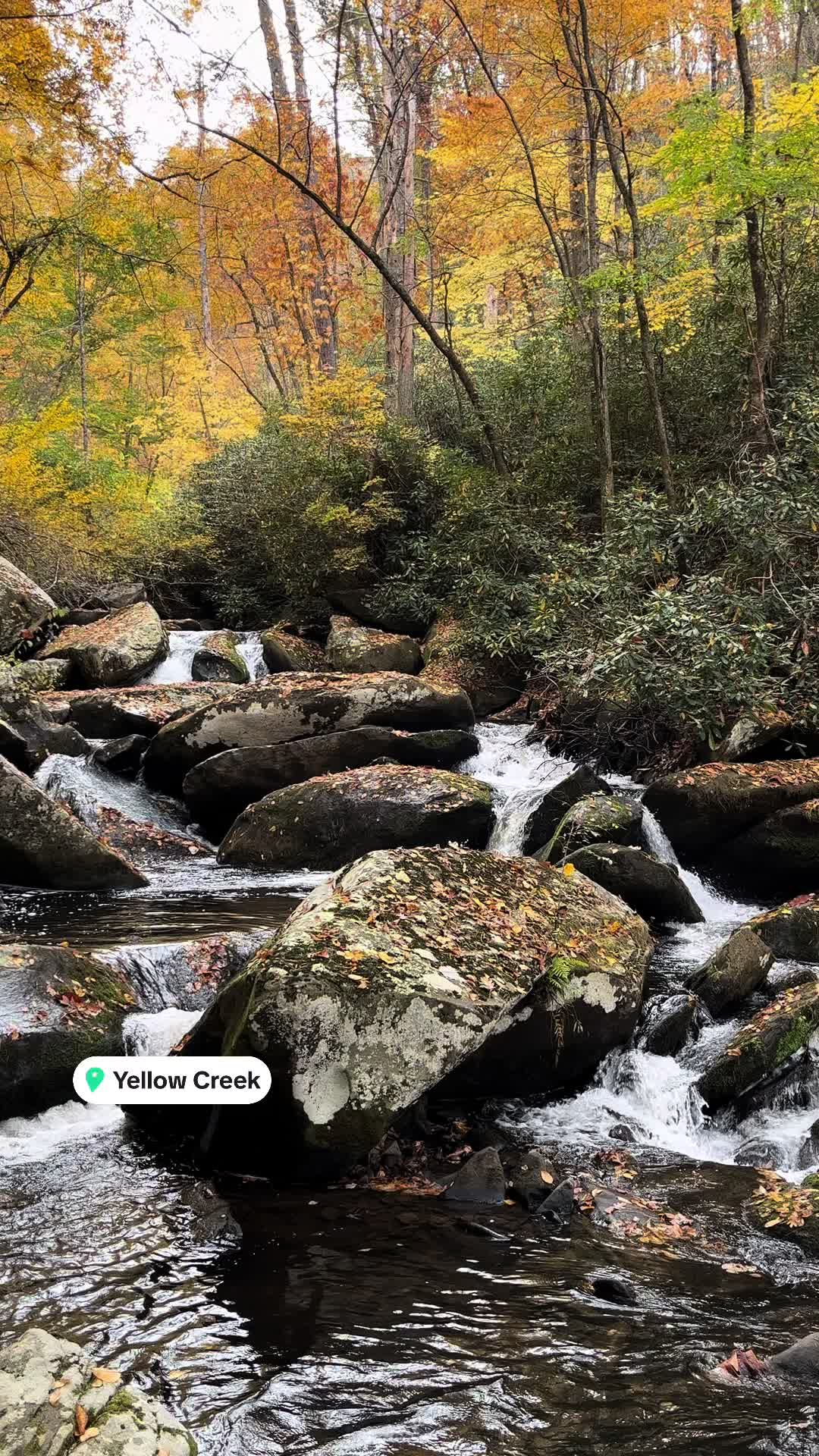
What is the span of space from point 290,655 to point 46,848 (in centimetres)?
717

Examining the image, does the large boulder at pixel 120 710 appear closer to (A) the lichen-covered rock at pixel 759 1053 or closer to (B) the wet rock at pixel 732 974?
(B) the wet rock at pixel 732 974

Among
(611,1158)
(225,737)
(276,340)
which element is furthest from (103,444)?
(611,1158)

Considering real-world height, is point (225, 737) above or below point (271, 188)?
below

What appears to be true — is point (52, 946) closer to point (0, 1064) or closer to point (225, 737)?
point (0, 1064)

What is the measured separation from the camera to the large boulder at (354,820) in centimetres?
916

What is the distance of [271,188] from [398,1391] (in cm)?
2300

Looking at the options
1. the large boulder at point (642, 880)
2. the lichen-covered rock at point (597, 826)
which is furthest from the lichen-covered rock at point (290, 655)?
the large boulder at point (642, 880)

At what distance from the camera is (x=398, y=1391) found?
3111 millimetres

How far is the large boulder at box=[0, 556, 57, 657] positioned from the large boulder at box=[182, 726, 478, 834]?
12.8 feet

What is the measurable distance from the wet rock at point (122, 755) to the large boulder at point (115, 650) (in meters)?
2.62

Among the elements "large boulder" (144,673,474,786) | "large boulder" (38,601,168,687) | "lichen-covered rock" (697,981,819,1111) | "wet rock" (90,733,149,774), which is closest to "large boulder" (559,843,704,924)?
"lichen-covered rock" (697,981,819,1111)

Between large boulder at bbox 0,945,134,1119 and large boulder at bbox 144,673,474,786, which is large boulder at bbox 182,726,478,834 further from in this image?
large boulder at bbox 0,945,134,1119

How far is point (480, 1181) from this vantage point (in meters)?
4.60

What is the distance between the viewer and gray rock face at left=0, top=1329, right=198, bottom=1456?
2.28 meters
